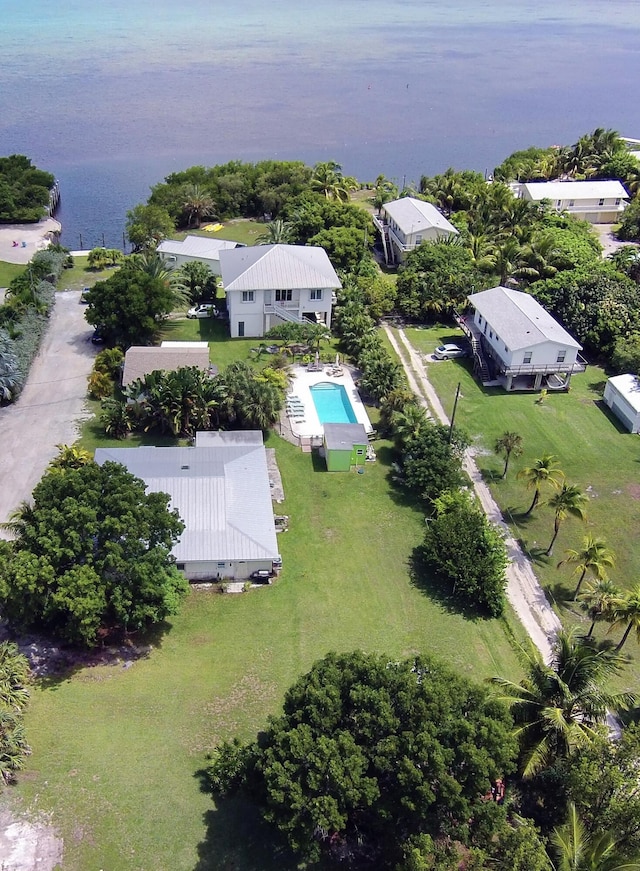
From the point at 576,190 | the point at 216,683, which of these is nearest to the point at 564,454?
the point at 216,683

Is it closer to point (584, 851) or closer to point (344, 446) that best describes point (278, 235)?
point (344, 446)

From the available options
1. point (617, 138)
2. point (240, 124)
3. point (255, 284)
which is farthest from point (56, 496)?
point (240, 124)

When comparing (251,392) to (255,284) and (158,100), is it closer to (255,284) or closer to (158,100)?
(255,284)

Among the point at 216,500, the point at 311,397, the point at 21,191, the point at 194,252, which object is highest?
the point at 21,191

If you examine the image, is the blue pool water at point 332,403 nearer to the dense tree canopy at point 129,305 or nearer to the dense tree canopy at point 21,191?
the dense tree canopy at point 129,305

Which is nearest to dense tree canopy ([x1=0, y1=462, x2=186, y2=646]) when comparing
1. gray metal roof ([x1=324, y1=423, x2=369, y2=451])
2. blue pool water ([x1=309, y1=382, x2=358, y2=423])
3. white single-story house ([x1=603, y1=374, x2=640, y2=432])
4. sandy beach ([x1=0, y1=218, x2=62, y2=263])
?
gray metal roof ([x1=324, y1=423, x2=369, y2=451])

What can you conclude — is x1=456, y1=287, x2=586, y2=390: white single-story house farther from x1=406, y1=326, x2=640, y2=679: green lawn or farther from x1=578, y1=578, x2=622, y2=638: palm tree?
x1=578, y1=578, x2=622, y2=638: palm tree

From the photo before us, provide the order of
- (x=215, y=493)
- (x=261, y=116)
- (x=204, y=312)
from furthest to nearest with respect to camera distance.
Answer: (x=261, y=116) → (x=204, y=312) → (x=215, y=493)

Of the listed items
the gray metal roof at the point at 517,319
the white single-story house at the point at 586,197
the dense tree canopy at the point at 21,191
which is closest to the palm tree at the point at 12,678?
the gray metal roof at the point at 517,319
